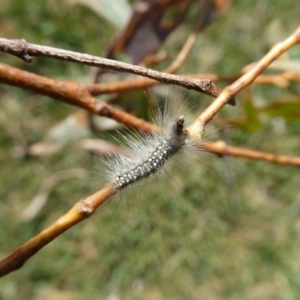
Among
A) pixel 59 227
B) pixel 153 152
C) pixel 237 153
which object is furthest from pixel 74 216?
pixel 237 153

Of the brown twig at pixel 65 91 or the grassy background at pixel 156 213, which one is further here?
the grassy background at pixel 156 213

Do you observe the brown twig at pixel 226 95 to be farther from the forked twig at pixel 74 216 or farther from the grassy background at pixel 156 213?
the grassy background at pixel 156 213

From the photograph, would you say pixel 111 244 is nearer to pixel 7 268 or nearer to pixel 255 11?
pixel 255 11

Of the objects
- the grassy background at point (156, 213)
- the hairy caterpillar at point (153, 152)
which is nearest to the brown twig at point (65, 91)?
the hairy caterpillar at point (153, 152)

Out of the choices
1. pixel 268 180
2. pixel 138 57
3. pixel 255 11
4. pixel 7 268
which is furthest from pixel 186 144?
pixel 255 11

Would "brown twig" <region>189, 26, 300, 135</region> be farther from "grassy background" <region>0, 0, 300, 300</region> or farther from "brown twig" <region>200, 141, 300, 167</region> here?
"grassy background" <region>0, 0, 300, 300</region>

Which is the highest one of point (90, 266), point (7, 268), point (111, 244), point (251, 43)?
point (251, 43)
